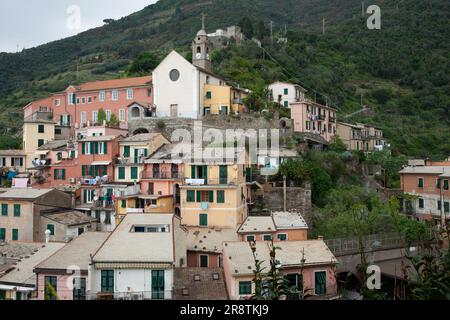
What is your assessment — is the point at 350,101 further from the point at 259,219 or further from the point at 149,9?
the point at 149,9

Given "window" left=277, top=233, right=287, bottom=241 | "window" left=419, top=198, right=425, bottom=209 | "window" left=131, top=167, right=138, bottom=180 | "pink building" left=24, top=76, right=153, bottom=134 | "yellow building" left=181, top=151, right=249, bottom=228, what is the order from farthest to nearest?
"pink building" left=24, top=76, right=153, bottom=134 → "window" left=419, top=198, right=425, bottom=209 → "window" left=131, top=167, right=138, bottom=180 → "yellow building" left=181, top=151, right=249, bottom=228 → "window" left=277, top=233, right=287, bottom=241

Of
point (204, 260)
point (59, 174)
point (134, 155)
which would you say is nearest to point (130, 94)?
point (59, 174)

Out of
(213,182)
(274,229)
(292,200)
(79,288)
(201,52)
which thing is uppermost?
(201,52)

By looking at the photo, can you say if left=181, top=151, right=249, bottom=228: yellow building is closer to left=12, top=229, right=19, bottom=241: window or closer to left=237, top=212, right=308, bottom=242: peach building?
left=237, top=212, right=308, bottom=242: peach building

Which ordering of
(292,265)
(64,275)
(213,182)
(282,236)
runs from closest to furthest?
(64,275)
(292,265)
(282,236)
(213,182)

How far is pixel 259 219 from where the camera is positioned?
28.2 meters

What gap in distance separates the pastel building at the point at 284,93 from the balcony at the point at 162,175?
22.1m

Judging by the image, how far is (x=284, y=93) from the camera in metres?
52.7

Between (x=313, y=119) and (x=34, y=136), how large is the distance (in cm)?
2639

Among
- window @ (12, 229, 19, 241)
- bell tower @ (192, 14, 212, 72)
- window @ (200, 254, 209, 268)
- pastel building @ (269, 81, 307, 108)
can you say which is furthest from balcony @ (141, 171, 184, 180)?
bell tower @ (192, 14, 212, 72)

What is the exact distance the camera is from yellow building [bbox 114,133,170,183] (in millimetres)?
34875

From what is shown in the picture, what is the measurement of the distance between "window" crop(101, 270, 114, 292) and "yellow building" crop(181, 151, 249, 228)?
9788 millimetres

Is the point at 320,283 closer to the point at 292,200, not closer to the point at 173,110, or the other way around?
the point at 292,200

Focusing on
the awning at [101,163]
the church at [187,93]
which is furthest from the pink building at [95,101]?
the awning at [101,163]
